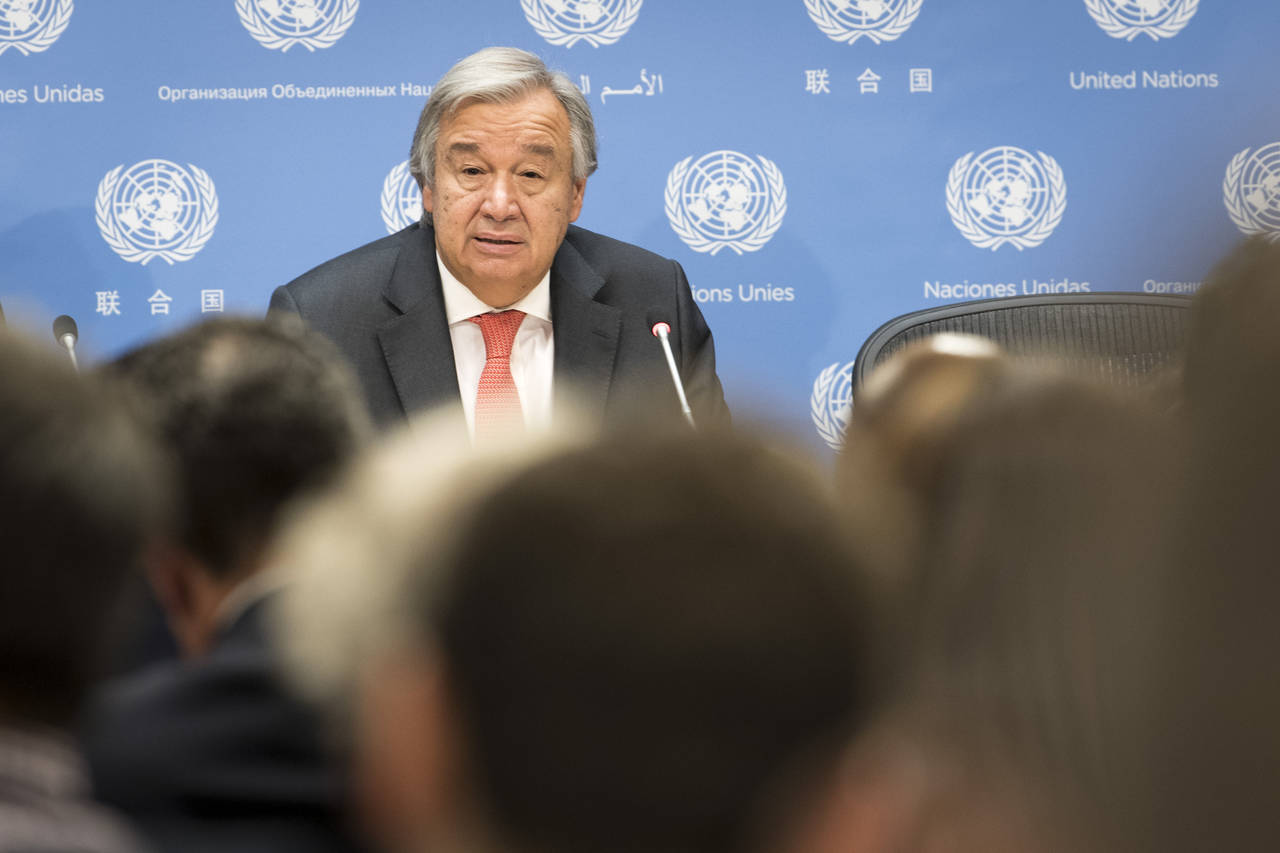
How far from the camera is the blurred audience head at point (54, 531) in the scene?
2.47 feet

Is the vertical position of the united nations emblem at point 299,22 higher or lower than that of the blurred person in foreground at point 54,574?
higher

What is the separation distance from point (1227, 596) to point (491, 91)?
101 inches

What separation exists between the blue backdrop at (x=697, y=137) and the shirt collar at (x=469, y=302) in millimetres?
864

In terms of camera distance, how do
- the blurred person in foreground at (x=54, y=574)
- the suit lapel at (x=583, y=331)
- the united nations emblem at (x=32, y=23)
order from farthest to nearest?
1. the united nations emblem at (x=32, y=23)
2. the suit lapel at (x=583, y=331)
3. the blurred person in foreground at (x=54, y=574)

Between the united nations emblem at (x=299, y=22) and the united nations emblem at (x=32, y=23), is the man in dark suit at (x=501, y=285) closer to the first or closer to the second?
the united nations emblem at (x=299, y=22)

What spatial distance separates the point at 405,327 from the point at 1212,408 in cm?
229

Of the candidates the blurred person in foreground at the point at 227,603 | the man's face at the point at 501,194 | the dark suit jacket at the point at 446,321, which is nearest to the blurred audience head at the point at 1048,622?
the blurred person in foreground at the point at 227,603

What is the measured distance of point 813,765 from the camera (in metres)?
0.56

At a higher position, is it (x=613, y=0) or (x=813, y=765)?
(x=613, y=0)

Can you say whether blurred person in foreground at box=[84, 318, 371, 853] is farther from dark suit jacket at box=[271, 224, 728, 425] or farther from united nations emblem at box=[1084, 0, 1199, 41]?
united nations emblem at box=[1084, 0, 1199, 41]

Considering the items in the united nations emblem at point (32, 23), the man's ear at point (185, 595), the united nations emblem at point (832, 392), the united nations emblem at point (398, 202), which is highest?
the united nations emblem at point (32, 23)

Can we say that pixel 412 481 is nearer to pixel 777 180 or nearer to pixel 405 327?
pixel 405 327

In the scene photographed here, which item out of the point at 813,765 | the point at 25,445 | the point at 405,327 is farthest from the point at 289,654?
the point at 405,327

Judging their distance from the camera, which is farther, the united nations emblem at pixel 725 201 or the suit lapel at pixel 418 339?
the united nations emblem at pixel 725 201
